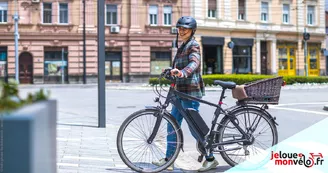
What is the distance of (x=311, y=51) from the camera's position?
125ft

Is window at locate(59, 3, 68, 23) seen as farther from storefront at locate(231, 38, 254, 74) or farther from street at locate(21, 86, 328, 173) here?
street at locate(21, 86, 328, 173)

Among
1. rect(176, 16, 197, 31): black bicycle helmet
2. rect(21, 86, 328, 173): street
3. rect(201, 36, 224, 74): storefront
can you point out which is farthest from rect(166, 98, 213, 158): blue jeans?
rect(201, 36, 224, 74): storefront

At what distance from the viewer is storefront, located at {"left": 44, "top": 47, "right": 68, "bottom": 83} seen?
3192 cm

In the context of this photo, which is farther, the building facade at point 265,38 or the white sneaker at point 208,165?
the building facade at point 265,38

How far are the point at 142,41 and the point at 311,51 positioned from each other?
631 inches

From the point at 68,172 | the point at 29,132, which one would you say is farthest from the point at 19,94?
the point at 68,172

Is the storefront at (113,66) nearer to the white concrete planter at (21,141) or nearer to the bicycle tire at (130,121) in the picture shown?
the bicycle tire at (130,121)

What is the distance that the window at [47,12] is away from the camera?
3206 cm

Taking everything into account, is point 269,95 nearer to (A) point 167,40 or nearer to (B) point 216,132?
(B) point 216,132

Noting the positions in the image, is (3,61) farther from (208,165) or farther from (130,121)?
(208,165)

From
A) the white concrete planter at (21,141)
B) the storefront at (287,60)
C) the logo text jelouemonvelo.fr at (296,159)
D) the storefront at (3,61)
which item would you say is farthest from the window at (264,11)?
the white concrete planter at (21,141)

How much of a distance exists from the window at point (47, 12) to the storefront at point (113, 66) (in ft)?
17.0

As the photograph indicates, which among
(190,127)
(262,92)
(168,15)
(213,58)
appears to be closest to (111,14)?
(168,15)

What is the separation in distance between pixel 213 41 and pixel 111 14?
8.44 m
